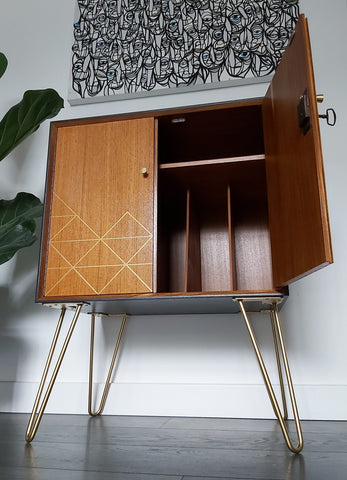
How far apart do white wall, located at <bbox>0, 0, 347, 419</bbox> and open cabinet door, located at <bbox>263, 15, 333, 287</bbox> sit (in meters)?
0.52

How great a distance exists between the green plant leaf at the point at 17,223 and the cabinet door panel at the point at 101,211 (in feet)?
0.38

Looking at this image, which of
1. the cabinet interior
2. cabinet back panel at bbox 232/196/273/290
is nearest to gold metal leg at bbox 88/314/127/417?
the cabinet interior

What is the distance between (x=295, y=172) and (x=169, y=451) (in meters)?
0.65

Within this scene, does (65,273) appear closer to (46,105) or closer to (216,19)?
(46,105)

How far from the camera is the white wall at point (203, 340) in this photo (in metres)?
1.31

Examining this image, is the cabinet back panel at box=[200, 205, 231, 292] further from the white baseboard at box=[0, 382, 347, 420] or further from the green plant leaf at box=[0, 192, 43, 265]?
the green plant leaf at box=[0, 192, 43, 265]

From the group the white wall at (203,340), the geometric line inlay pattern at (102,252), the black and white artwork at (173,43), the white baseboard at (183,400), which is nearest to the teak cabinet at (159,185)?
the geometric line inlay pattern at (102,252)

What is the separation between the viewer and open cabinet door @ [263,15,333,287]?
27.7 inches

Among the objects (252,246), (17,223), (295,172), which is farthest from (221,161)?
(17,223)

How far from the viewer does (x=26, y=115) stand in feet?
4.20

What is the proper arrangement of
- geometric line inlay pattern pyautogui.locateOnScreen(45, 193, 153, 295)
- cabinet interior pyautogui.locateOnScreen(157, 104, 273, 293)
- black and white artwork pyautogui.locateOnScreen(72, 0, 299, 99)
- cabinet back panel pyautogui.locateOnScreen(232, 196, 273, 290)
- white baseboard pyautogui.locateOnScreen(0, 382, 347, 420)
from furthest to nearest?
black and white artwork pyautogui.locateOnScreen(72, 0, 299, 99), cabinet back panel pyautogui.locateOnScreen(232, 196, 273, 290), white baseboard pyautogui.locateOnScreen(0, 382, 347, 420), cabinet interior pyautogui.locateOnScreen(157, 104, 273, 293), geometric line inlay pattern pyautogui.locateOnScreen(45, 193, 153, 295)

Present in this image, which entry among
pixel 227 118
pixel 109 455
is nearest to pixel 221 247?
pixel 227 118

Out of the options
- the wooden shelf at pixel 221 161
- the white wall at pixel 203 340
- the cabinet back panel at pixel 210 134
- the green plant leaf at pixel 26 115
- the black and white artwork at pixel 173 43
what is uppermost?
the black and white artwork at pixel 173 43

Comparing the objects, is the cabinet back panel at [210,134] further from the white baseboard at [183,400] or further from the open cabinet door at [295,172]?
the white baseboard at [183,400]
